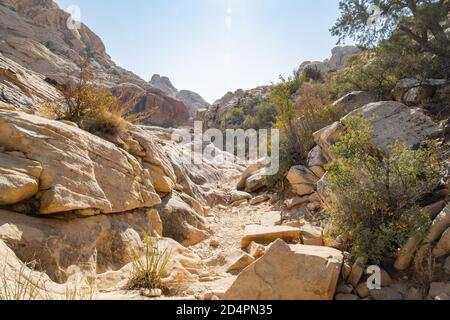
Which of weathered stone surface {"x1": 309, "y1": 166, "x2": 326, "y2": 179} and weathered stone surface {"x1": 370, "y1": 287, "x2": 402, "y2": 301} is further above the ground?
weathered stone surface {"x1": 309, "y1": 166, "x2": 326, "y2": 179}

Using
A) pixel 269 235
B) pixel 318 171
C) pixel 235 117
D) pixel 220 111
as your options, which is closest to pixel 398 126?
pixel 318 171

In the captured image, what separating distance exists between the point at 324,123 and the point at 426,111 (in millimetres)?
2551

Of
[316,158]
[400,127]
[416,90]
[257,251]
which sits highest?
[416,90]

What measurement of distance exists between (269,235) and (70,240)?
2.80m

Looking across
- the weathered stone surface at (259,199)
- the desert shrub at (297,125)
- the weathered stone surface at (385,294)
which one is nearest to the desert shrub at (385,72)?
the desert shrub at (297,125)

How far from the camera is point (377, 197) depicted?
131 inches

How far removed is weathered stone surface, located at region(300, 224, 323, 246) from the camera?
406cm

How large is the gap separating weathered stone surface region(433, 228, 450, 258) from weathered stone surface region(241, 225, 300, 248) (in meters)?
1.80

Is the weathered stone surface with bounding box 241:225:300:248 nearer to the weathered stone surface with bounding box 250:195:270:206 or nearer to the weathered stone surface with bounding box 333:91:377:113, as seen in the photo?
the weathered stone surface with bounding box 250:195:270:206

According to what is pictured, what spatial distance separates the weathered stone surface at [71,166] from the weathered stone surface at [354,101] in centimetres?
626

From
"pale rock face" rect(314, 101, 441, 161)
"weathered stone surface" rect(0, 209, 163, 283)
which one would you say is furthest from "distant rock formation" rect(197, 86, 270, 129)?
"weathered stone surface" rect(0, 209, 163, 283)

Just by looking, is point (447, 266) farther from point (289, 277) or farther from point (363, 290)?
point (289, 277)

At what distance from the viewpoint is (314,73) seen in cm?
2273
